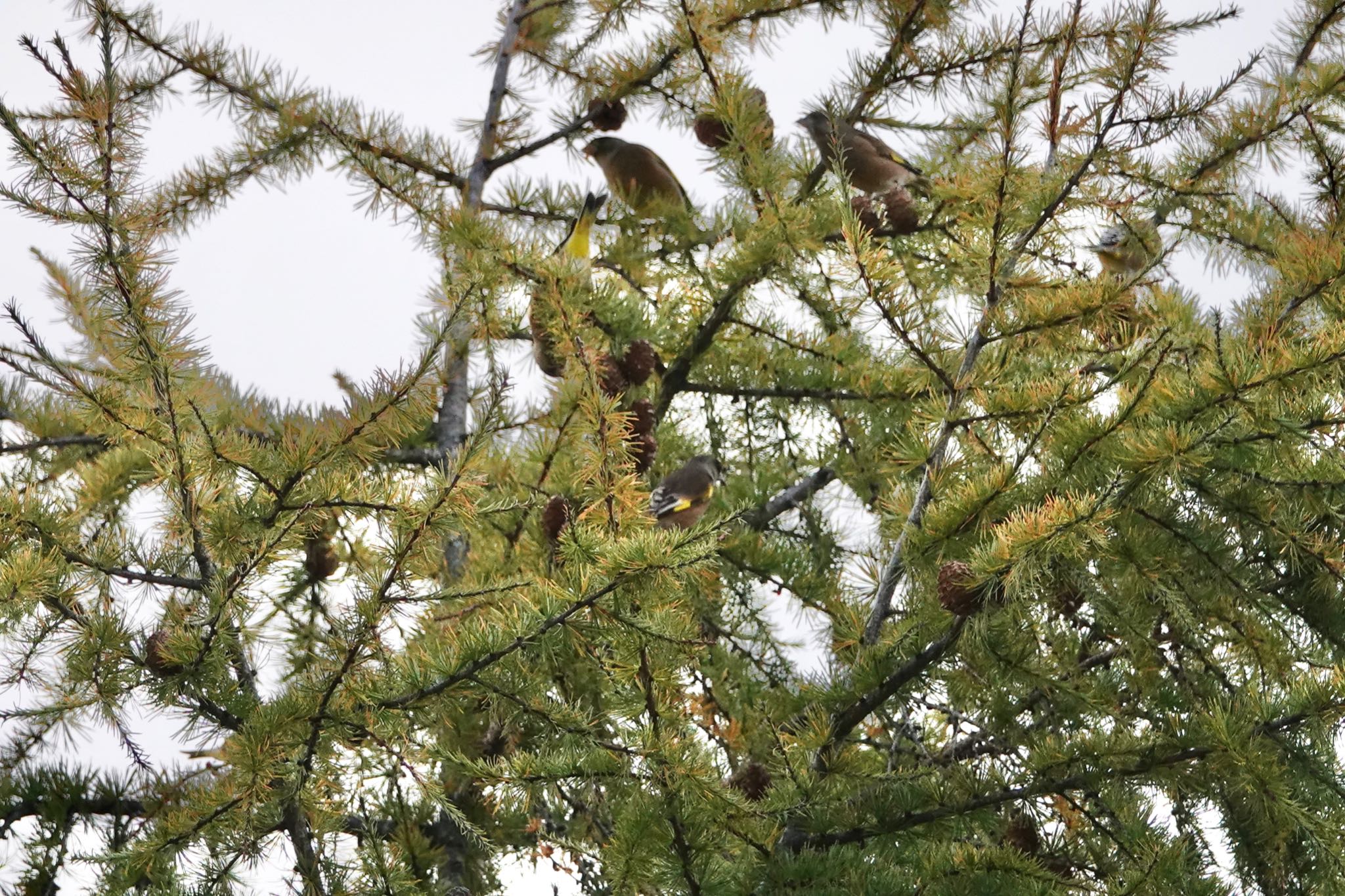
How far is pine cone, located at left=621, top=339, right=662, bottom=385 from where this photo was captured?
347 cm

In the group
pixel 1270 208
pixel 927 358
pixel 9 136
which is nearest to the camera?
pixel 9 136

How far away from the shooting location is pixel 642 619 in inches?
81.9

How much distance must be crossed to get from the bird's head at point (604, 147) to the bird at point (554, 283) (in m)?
0.19

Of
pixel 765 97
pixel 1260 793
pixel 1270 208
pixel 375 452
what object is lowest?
pixel 1260 793

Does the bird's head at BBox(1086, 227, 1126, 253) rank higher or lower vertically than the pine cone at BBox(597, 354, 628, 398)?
higher

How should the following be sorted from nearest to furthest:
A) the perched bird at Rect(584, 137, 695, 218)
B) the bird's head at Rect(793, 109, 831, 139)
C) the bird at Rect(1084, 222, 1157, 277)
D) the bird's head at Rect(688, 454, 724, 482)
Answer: the bird at Rect(1084, 222, 1157, 277) < the bird's head at Rect(688, 454, 724, 482) < the perched bird at Rect(584, 137, 695, 218) < the bird's head at Rect(793, 109, 831, 139)

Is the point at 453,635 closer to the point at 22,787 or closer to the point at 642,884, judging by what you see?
the point at 642,884

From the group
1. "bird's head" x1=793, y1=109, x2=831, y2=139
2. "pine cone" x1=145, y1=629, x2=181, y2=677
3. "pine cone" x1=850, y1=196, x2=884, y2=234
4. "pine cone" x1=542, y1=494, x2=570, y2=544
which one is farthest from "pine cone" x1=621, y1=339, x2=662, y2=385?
"pine cone" x1=145, y1=629, x2=181, y2=677

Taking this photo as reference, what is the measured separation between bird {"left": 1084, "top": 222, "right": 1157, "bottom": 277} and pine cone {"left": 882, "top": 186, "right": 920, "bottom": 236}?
566 millimetres

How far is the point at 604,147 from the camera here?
4.39 metres

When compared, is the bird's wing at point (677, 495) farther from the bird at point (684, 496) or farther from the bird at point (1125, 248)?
the bird at point (1125, 248)

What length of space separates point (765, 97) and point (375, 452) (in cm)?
229

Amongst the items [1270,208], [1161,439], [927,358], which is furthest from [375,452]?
[1270,208]

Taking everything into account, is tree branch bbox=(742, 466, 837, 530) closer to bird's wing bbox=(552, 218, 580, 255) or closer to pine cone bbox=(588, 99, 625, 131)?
bird's wing bbox=(552, 218, 580, 255)
